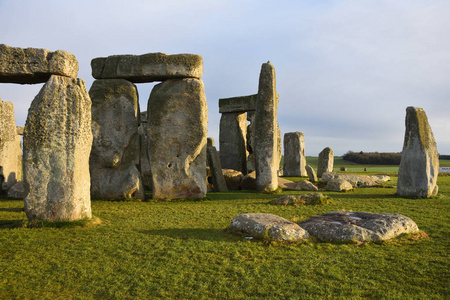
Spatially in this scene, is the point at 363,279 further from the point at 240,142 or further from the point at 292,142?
the point at 292,142

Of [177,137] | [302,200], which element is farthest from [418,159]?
[177,137]

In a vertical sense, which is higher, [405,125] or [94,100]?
[94,100]

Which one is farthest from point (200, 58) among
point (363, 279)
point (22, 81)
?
point (363, 279)

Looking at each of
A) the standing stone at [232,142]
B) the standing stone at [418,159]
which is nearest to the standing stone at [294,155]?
the standing stone at [232,142]

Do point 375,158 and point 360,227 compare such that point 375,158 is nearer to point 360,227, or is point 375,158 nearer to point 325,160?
point 325,160

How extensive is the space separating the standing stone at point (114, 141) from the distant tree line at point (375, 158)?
41.1 m

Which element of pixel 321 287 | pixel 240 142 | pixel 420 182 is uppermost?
pixel 240 142

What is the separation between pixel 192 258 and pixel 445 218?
567 cm

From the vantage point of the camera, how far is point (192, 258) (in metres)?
4.64

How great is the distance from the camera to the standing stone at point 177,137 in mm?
10656

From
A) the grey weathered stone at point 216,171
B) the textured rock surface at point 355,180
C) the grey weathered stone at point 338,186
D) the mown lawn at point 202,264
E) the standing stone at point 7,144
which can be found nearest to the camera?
the mown lawn at point 202,264

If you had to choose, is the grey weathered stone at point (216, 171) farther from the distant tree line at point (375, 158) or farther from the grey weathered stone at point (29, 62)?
the distant tree line at point (375, 158)

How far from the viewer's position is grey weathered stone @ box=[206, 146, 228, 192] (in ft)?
42.2

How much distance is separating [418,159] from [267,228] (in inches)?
295
